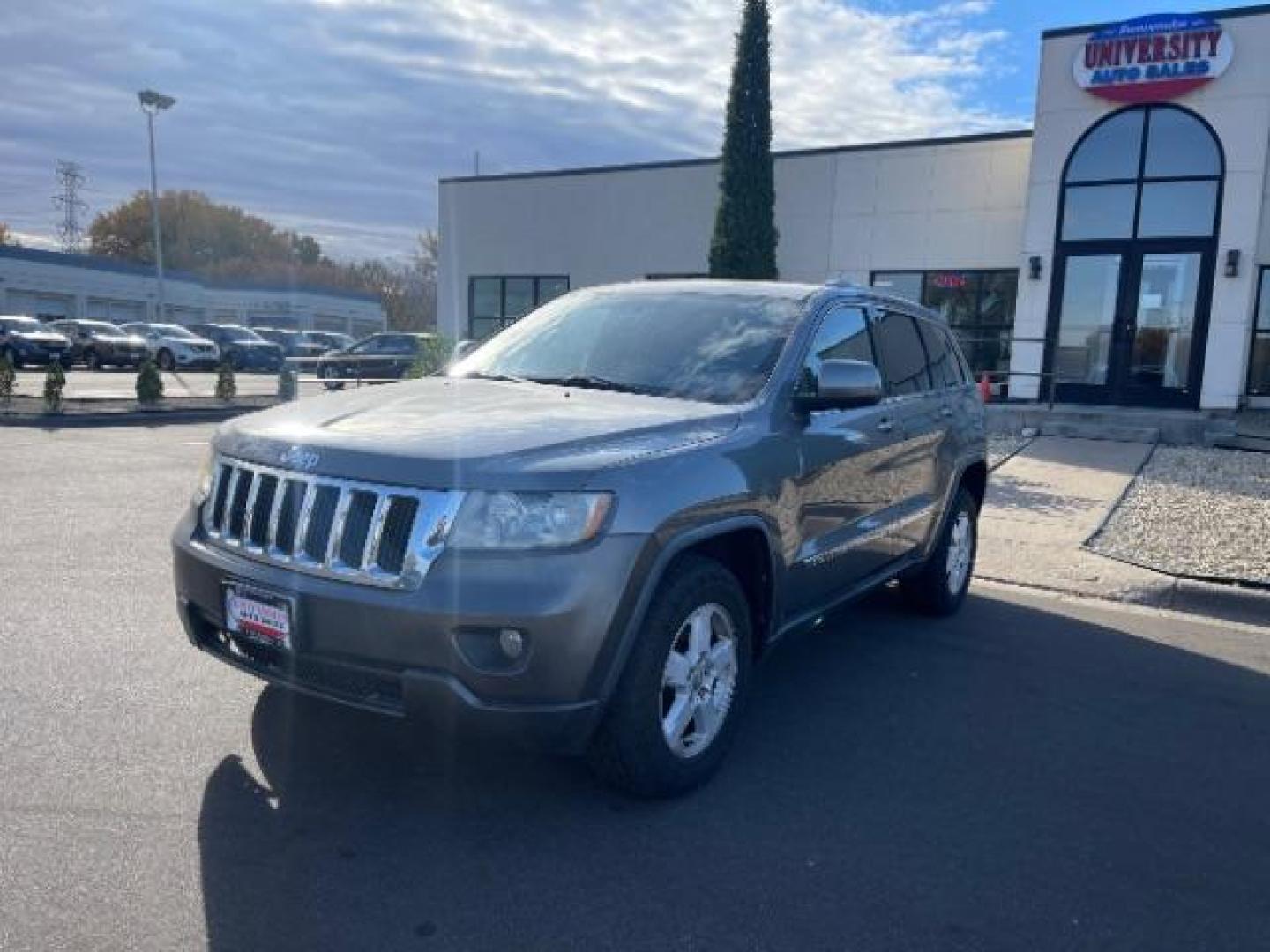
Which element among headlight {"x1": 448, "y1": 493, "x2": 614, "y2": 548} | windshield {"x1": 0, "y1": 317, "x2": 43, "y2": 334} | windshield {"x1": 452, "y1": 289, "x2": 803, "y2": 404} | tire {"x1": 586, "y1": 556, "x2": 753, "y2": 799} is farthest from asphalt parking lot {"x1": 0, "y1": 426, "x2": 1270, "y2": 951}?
windshield {"x1": 0, "y1": 317, "x2": 43, "y2": 334}

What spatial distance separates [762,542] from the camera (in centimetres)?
375

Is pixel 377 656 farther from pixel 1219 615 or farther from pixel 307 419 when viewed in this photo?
pixel 1219 615

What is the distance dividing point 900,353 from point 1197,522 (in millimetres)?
5041

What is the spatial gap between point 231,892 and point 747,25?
15760mm

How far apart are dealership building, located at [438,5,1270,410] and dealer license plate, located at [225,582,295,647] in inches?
600

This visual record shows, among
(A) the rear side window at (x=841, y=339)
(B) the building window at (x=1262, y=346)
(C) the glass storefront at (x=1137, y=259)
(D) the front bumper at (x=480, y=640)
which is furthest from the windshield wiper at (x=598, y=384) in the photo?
(B) the building window at (x=1262, y=346)

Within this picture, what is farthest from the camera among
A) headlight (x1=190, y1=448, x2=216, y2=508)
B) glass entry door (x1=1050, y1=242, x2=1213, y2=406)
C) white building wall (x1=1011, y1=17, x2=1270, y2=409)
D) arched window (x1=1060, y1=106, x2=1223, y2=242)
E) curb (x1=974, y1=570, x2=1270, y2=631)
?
glass entry door (x1=1050, y1=242, x2=1213, y2=406)

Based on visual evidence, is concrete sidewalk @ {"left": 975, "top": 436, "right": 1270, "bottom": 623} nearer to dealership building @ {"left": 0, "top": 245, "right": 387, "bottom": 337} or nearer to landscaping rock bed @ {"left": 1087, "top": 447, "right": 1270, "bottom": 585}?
landscaping rock bed @ {"left": 1087, "top": 447, "right": 1270, "bottom": 585}

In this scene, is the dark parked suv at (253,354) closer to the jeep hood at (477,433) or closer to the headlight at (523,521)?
the jeep hood at (477,433)

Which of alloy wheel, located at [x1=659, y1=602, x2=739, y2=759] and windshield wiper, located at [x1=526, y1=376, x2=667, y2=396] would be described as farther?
windshield wiper, located at [x1=526, y1=376, x2=667, y2=396]

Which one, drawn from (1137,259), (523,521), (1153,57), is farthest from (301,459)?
(1153,57)

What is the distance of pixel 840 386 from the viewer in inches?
152

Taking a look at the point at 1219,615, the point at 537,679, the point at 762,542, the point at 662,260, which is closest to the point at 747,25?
the point at 662,260

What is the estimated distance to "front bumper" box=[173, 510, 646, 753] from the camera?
2.87 metres
